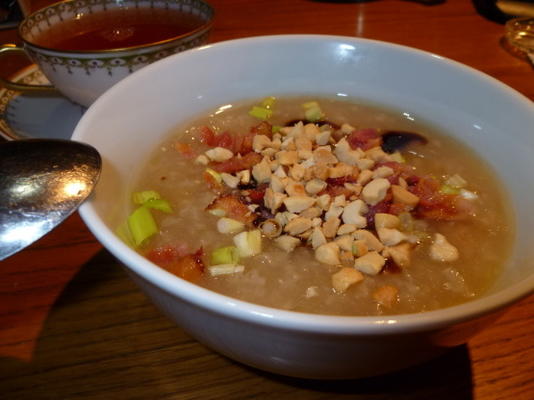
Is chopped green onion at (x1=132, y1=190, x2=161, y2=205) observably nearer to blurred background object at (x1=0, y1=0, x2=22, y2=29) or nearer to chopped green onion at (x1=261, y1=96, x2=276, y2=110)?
chopped green onion at (x1=261, y1=96, x2=276, y2=110)

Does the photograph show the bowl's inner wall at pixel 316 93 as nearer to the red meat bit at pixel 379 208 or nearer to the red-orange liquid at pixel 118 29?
the red meat bit at pixel 379 208

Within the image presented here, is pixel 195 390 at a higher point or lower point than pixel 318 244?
lower

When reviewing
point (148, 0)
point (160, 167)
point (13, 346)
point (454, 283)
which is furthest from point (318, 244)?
point (148, 0)

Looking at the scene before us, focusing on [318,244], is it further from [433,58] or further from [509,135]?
[433,58]

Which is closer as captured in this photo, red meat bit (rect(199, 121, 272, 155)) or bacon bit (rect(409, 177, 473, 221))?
bacon bit (rect(409, 177, 473, 221))

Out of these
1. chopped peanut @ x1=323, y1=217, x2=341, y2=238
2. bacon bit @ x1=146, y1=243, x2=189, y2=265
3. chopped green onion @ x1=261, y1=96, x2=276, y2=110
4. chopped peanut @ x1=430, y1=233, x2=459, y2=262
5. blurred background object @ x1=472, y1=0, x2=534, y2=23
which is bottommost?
blurred background object @ x1=472, y1=0, x2=534, y2=23

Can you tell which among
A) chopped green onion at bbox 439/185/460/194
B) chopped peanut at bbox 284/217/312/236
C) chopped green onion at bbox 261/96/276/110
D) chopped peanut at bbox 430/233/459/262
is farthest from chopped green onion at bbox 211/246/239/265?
chopped green onion at bbox 261/96/276/110
